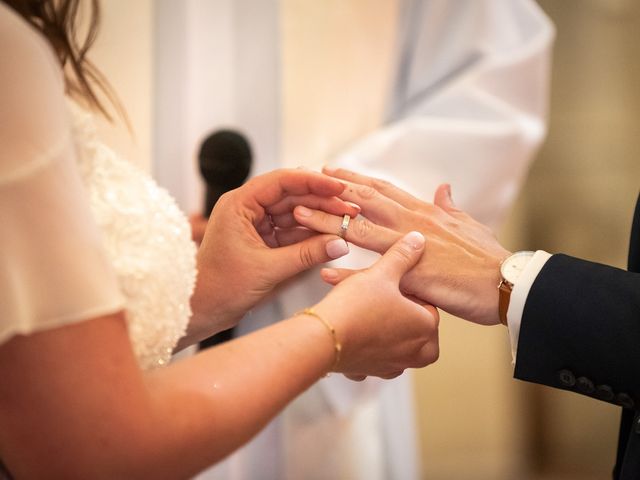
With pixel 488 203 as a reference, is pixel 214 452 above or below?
above

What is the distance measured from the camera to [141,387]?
580 mm

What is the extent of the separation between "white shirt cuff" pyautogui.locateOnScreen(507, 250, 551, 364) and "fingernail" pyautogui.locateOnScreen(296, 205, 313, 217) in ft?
0.72

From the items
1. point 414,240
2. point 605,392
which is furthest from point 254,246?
point 605,392

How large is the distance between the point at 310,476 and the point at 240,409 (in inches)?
32.1

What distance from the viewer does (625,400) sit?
79cm

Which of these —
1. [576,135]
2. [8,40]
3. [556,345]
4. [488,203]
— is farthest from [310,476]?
[576,135]

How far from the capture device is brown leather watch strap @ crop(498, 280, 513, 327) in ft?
2.80

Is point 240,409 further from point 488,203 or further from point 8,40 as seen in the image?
point 488,203

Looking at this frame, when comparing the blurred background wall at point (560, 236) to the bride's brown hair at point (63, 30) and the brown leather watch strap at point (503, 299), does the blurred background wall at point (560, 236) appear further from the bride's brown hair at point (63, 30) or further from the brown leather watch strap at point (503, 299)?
the bride's brown hair at point (63, 30)

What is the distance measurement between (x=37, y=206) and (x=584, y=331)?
50cm

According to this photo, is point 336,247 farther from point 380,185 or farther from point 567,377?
point 567,377

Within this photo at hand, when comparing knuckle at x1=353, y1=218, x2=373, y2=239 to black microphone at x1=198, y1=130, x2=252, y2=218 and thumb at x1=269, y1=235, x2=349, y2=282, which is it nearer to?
thumb at x1=269, y1=235, x2=349, y2=282

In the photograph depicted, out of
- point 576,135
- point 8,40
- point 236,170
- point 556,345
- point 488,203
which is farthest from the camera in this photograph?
point 576,135

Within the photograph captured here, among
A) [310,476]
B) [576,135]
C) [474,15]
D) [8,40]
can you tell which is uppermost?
[8,40]
